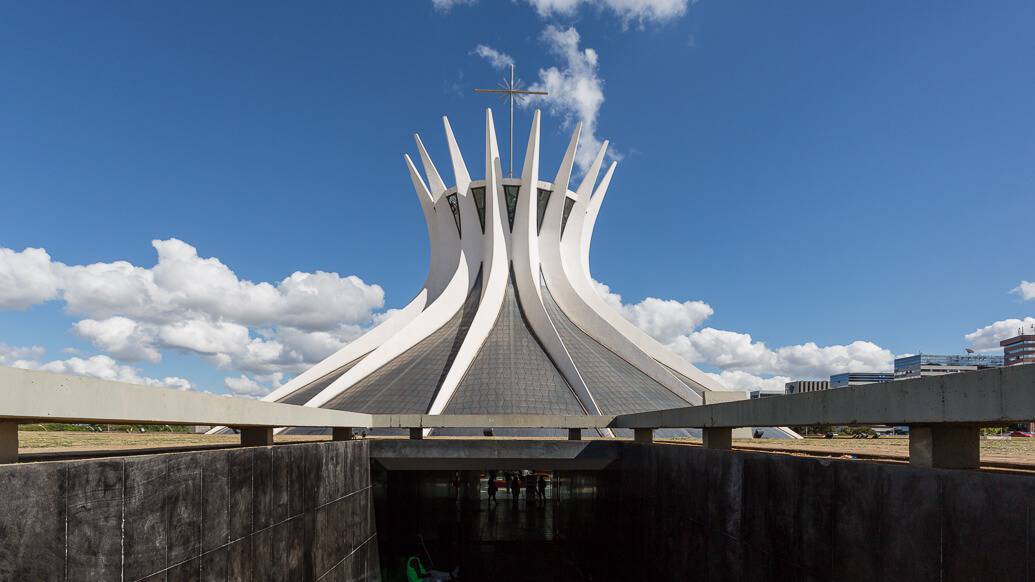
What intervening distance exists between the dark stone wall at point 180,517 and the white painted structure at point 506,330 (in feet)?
53.7

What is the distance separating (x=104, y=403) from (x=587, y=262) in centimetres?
3477

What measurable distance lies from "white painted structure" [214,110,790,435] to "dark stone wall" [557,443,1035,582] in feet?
53.6

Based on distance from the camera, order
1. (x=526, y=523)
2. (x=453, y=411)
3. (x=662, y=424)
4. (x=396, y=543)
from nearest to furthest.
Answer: (x=662, y=424)
(x=396, y=543)
(x=526, y=523)
(x=453, y=411)

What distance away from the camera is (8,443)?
570 centimetres

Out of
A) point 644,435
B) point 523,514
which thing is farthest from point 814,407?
point 523,514

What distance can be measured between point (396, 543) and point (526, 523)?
10.3 meters

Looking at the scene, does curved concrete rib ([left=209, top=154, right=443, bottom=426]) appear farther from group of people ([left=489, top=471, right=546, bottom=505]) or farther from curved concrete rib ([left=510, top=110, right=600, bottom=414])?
group of people ([left=489, top=471, right=546, bottom=505])

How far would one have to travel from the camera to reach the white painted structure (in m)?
29.0

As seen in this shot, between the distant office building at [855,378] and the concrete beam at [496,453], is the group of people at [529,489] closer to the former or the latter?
the concrete beam at [496,453]

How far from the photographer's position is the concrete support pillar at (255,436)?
10.7 m

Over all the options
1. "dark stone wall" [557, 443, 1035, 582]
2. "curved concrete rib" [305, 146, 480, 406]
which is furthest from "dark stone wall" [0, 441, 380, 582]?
"curved concrete rib" [305, 146, 480, 406]

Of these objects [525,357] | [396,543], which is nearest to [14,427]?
[396,543]

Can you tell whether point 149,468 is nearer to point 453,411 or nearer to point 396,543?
point 396,543

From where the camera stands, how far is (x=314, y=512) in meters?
10.6
